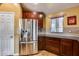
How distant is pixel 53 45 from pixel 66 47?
21 cm

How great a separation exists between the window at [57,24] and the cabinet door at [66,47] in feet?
0.64

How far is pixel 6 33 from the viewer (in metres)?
2.22

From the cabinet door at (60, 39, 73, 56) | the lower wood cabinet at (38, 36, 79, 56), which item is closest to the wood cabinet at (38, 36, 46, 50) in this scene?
the lower wood cabinet at (38, 36, 79, 56)

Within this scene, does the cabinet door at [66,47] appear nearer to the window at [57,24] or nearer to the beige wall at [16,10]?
the window at [57,24]

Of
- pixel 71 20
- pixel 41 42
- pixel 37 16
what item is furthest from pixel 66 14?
pixel 41 42

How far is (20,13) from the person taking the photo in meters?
2.21

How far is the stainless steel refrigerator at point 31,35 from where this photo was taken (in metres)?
2.25

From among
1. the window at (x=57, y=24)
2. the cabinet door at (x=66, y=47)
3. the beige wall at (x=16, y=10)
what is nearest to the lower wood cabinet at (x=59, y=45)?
the cabinet door at (x=66, y=47)

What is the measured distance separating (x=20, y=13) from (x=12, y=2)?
0.22 m

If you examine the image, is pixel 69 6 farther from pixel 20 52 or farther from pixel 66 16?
pixel 20 52

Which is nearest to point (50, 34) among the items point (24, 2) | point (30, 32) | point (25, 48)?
point (30, 32)

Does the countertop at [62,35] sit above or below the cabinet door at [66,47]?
above

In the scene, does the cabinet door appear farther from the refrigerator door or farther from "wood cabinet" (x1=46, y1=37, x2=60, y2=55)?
the refrigerator door

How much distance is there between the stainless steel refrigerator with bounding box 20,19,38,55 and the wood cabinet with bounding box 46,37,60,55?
0.19m
